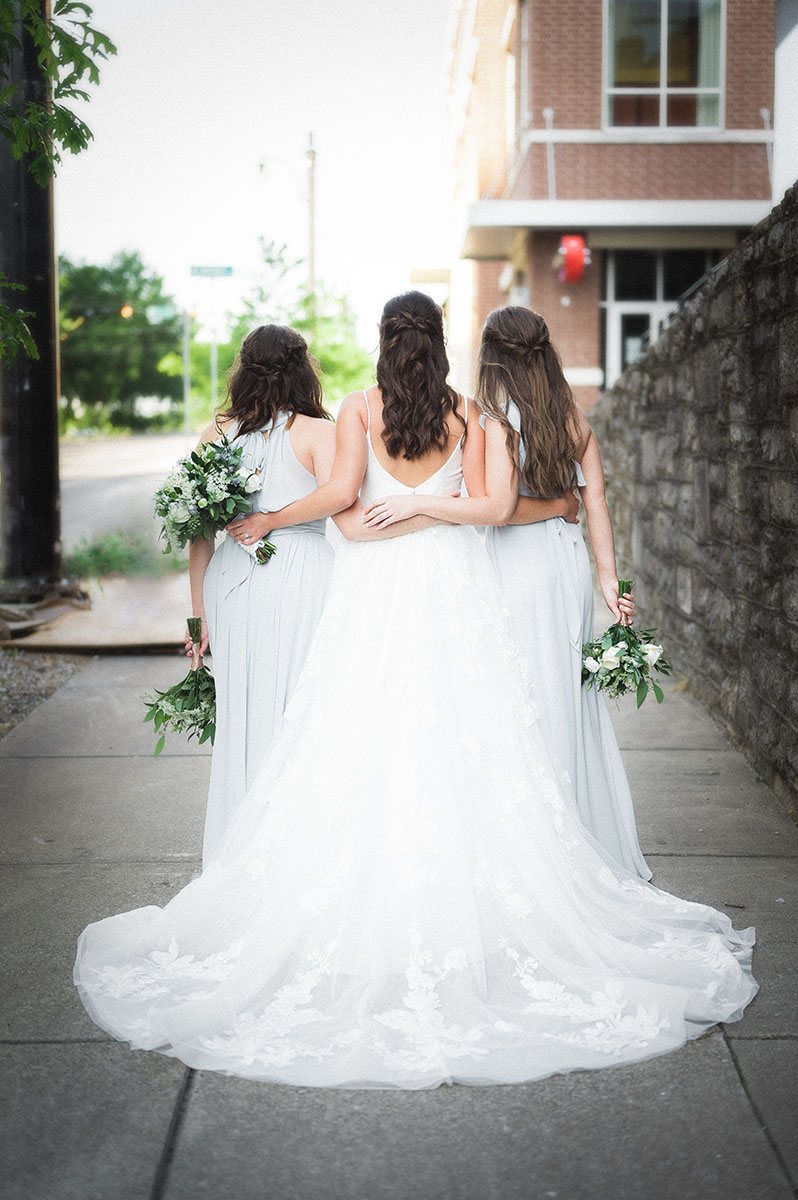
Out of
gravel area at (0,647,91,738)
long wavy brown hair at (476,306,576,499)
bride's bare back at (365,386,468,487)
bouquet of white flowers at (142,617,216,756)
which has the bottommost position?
gravel area at (0,647,91,738)

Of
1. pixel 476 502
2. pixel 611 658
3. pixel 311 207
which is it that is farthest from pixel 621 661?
pixel 311 207

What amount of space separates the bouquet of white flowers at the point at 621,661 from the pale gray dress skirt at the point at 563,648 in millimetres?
107

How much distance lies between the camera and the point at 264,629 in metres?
4.39

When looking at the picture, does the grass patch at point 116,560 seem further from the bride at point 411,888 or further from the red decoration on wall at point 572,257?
the red decoration on wall at point 572,257

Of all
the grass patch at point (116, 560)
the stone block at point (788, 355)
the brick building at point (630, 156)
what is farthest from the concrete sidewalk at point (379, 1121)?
the brick building at point (630, 156)

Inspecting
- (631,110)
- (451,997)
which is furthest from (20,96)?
(631,110)

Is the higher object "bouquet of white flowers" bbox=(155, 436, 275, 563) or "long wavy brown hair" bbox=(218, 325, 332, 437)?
"long wavy brown hair" bbox=(218, 325, 332, 437)

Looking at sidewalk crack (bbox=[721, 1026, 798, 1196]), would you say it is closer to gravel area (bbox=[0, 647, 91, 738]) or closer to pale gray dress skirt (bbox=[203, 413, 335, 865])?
pale gray dress skirt (bbox=[203, 413, 335, 865])

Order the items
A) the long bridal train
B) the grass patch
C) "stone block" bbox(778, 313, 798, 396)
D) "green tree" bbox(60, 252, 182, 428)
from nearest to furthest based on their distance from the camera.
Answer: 1. the long bridal train
2. "stone block" bbox(778, 313, 798, 396)
3. the grass patch
4. "green tree" bbox(60, 252, 182, 428)

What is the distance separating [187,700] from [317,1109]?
1.95 m

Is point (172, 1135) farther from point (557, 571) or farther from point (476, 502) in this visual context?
point (557, 571)

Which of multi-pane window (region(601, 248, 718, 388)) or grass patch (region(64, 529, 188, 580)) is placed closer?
grass patch (region(64, 529, 188, 580))

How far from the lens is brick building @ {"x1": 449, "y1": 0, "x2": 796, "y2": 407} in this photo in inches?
795

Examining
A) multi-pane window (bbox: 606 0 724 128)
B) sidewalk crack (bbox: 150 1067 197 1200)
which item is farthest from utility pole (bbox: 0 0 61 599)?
multi-pane window (bbox: 606 0 724 128)
